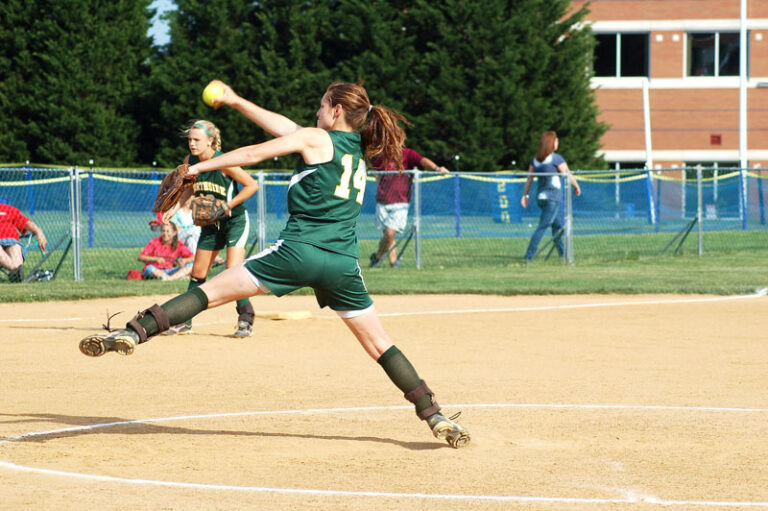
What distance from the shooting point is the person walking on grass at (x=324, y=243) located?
6094mm

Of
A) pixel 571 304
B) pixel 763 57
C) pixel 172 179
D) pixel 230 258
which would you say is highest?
pixel 763 57

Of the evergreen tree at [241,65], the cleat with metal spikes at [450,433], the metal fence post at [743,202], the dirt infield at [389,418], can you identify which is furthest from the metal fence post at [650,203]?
the cleat with metal spikes at [450,433]

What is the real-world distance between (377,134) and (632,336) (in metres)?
5.58

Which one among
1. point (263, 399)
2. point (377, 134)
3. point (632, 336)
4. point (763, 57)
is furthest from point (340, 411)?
point (763, 57)

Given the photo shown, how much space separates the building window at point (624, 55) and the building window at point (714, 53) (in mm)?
1824

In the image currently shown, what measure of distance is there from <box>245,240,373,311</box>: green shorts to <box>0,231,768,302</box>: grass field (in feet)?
28.5

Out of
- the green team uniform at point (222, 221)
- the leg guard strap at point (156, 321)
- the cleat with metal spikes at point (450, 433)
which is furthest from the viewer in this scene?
the green team uniform at point (222, 221)

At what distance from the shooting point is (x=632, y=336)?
1116 cm

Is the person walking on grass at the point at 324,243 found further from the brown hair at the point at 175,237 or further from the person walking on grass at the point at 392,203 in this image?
the person walking on grass at the point at 392,203

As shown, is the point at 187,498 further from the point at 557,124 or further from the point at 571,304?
the point at 557,124

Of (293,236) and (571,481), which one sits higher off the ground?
(293,236)

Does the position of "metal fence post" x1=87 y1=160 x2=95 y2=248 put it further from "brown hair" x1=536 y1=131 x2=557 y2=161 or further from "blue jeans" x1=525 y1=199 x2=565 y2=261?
"brown hair" x1=536 y1=131 x2=557 y2=161

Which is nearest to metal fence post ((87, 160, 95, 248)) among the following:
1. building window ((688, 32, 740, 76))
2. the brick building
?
the brick building

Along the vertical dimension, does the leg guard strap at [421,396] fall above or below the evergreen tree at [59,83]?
below
